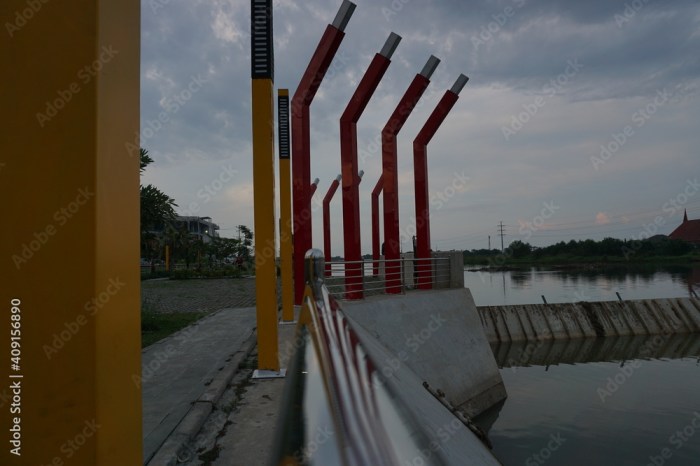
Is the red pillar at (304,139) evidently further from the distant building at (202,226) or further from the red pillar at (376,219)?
the distant building at (202,226)

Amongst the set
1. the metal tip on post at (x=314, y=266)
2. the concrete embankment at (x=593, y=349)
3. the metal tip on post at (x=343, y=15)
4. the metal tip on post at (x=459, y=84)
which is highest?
the metal tip on post at (x=343, y=15)

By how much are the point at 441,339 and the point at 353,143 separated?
5607mm

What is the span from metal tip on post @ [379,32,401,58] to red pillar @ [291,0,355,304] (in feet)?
3.55

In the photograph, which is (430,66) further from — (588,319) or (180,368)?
(588,319)

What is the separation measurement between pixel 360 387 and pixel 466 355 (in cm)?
974

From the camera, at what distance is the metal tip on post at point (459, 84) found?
40.9 ft

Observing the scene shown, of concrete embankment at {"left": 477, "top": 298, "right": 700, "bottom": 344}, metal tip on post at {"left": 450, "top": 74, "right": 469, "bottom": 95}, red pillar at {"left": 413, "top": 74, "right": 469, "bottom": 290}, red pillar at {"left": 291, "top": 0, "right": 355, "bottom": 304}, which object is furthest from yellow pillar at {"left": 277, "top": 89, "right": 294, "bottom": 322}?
concrete embankment at {"left": 477, "top": 298, "right": 700, "bottom": 344}

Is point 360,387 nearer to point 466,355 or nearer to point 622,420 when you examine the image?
point 466,355

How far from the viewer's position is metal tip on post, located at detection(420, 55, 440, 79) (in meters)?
11.6

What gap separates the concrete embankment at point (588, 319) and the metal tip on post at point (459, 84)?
9.47m

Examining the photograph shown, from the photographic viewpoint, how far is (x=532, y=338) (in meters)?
17.5

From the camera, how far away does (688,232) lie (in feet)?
301

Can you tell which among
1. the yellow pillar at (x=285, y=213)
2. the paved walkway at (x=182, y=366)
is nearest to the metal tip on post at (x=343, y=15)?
the yellow pillar at (x=285, y=213)

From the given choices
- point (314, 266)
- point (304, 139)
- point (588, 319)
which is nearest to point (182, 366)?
point (314, 266)
